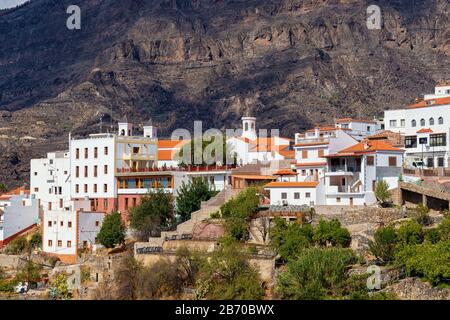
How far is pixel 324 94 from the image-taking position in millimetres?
181875

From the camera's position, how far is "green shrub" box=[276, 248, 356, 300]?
59.3 meters

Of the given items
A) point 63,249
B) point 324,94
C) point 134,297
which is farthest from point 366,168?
point 324,94

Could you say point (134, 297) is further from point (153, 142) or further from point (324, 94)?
point (324, 94)

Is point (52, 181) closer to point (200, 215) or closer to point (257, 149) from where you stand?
point (257, 149)

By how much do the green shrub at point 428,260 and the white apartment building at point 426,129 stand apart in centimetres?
2258

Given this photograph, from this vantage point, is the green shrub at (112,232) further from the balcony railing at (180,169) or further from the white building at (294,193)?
the white building at (294,193)

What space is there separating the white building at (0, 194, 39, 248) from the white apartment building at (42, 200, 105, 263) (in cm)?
587

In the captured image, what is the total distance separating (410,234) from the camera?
6444cm

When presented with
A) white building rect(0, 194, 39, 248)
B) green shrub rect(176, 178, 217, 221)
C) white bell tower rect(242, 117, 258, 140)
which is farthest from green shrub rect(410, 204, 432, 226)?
white bell tower rect(242, 117, 258, 140)

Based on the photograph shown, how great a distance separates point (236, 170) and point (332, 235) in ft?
74.0

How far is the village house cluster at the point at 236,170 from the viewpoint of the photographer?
76538 millimetres

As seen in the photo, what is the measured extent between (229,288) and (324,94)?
123088mm

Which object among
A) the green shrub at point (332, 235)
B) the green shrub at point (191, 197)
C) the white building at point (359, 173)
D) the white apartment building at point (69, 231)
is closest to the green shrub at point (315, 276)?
the green shrub at point (332, 235)

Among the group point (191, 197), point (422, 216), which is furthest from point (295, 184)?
point (422, 216)
